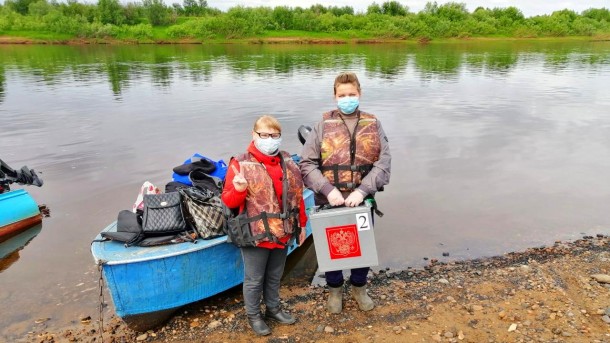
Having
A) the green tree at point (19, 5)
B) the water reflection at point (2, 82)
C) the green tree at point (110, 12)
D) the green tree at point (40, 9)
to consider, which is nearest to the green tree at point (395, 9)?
the green tree at point (110, 12)

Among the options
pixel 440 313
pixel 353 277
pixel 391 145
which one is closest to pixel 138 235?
pixel 353 277

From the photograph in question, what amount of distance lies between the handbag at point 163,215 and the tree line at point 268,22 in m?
72.1

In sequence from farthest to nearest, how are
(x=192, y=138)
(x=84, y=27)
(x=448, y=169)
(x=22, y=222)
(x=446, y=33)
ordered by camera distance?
(x=446, y=33) → (x=84, y=27) → (x=192, y=138) → (x=448, y=169) → (x=22, y=222)

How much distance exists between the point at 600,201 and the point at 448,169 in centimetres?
313

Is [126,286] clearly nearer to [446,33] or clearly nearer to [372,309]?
[372,309]

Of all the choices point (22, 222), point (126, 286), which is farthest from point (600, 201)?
point (22, 222)

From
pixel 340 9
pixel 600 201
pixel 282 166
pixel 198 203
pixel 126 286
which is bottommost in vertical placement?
pixel 600 201

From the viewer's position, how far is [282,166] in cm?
404

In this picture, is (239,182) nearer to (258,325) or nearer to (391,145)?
(258,325)

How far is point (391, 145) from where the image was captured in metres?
13.0

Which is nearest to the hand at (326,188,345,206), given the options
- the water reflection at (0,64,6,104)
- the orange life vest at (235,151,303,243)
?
the orange life vest at (235,151,303,243)

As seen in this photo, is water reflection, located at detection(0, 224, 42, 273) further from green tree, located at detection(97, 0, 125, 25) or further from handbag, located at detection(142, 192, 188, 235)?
green tree, located at detection(97, 0, 125, 25)

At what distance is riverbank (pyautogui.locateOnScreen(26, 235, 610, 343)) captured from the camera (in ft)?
14.1

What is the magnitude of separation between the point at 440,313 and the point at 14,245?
21.9 ft
